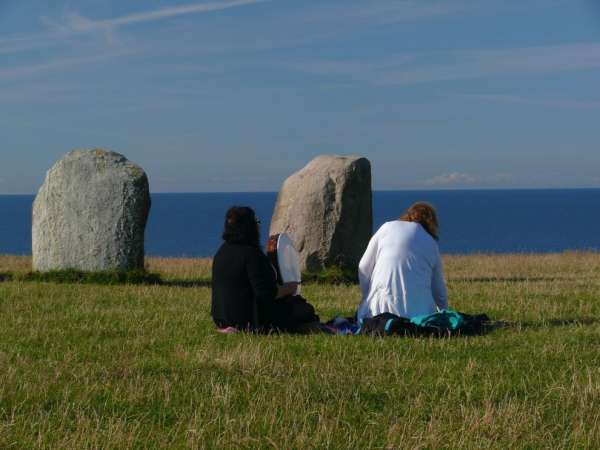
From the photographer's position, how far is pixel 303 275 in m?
18.9

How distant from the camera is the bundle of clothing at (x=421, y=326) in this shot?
10.5 m

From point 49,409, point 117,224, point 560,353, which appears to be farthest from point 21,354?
point 117,224

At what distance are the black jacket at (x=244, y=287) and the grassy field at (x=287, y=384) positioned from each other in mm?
378

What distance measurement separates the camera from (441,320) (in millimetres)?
10602

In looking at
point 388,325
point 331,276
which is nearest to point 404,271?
point 388,325

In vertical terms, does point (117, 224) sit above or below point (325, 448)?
above

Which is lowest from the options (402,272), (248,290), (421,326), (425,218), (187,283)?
(187,283)

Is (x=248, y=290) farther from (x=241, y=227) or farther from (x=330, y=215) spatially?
(x=330, y=215)

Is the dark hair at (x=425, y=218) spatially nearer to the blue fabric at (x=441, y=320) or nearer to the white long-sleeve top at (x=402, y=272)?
the white long-sleeve top at (x=402, y=272)

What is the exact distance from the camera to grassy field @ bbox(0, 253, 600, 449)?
647cm

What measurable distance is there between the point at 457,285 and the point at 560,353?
7.94 metres

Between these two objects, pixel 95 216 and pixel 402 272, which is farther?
pixel 95 216

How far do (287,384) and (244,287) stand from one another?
289 cm

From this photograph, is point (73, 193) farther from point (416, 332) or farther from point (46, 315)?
point (416, 332)
